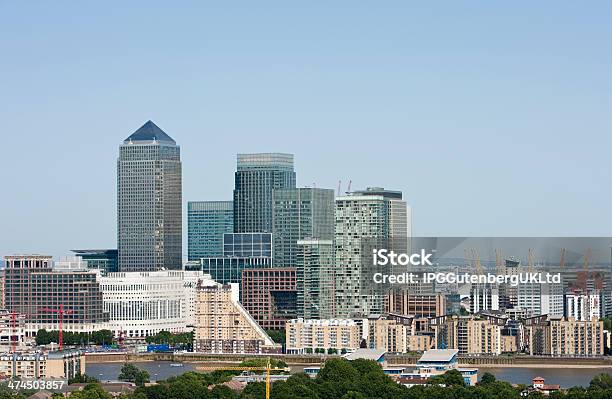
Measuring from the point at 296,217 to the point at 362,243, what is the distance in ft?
45.5

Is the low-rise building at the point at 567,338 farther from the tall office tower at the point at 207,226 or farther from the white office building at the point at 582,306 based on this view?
the tall office tower at the point at 207,226

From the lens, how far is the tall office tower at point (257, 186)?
3123 inches

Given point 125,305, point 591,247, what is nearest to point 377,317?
point 591,247

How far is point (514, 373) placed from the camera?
49.2m

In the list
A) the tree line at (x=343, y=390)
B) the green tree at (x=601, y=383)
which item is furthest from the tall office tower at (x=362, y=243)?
the tree line at (x=343, y=390)

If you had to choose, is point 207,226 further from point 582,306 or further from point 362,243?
point 582,306

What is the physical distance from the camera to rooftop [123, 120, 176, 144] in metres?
81.1

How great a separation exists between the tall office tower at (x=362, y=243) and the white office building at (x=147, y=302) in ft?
24.9

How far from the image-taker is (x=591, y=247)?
5666cm

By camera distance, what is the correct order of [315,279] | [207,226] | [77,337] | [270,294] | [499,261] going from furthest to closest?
[207,226]
[270,294]
[77,337]
[315,279]
[499,261]

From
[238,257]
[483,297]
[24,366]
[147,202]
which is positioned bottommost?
[24,366]

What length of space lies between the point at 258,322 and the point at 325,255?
3.50m

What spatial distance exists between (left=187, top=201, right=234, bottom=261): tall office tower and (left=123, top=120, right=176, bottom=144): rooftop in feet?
14.5

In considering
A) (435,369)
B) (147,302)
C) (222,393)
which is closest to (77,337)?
(147,302)
